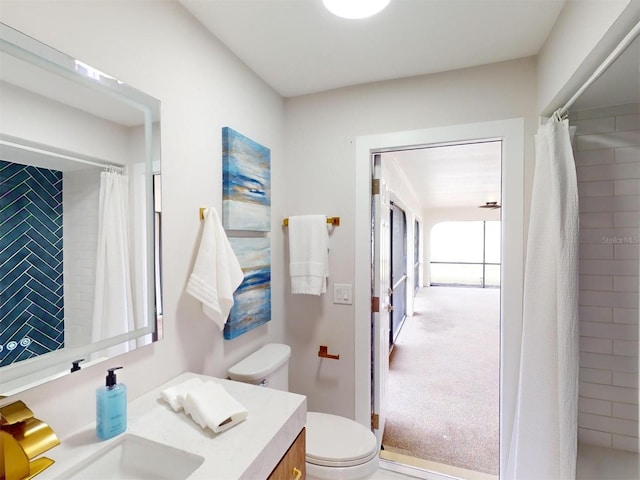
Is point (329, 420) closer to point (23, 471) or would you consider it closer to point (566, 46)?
point (23, 471)

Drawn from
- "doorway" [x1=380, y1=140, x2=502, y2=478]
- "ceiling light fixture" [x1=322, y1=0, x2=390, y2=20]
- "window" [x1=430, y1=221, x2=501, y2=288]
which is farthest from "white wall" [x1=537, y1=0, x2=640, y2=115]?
"window" [x1=430, y1=221, x2=501, y2=288]

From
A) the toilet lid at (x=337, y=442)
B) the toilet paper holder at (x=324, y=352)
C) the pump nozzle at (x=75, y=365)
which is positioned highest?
the pump nozzle at (x=75, y=365)

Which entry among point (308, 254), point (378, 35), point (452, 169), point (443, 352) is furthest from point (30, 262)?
point (443, 352)

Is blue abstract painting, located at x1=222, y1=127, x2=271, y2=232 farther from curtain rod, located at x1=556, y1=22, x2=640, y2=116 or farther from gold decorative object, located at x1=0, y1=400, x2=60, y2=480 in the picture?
curtain rod, located at x1=556, y1=22, x2=640, y2=116

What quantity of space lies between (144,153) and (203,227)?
38 centimetres

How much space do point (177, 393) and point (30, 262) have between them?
57 centimetres

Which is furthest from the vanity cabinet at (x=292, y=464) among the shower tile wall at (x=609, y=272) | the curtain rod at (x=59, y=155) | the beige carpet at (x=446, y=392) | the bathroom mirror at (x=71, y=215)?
the shower tile wall at (x=609, y=272)

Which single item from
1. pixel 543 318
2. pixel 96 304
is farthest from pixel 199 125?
pixel 543 318

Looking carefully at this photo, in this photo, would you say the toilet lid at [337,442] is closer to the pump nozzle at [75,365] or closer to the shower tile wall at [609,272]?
the pump nozzle at [75,365]

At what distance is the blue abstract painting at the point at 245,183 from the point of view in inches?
58.7

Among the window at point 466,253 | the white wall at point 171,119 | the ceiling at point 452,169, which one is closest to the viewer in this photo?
the white wall at point 171,119

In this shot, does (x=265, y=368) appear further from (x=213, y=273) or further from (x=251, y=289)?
(x=213, y=273)

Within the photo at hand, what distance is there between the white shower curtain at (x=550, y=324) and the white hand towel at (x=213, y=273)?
4.53ft

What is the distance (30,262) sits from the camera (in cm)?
79
